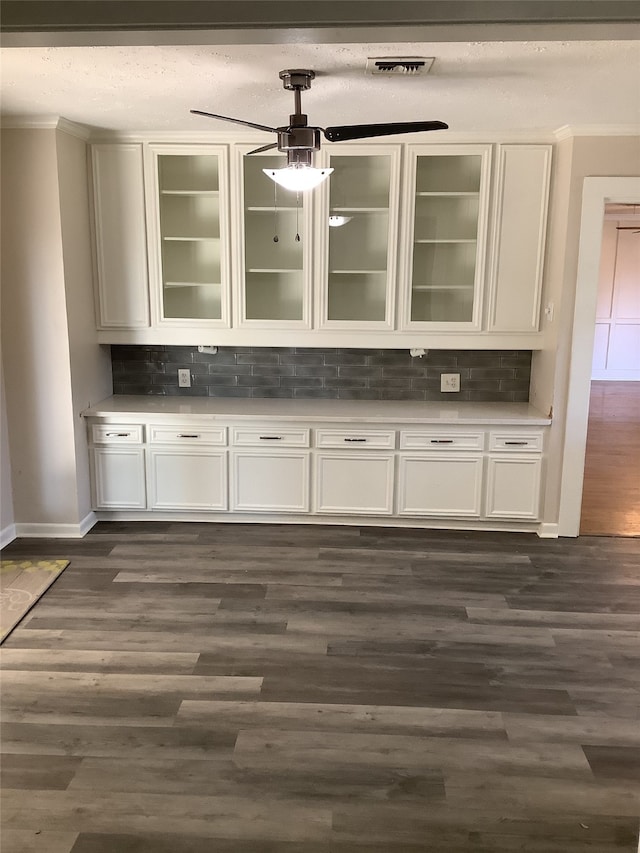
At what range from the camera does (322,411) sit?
14.3 feet

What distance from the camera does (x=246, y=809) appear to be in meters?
2.15

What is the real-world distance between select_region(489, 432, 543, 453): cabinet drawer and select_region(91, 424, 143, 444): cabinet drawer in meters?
2.26

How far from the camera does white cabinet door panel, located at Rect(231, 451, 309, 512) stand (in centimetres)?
433

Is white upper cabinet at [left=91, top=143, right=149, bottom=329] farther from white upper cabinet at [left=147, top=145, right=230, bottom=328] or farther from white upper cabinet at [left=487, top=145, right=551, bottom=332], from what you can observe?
white upper cabinet at [left=487, top=145, right=551, bottom=332]

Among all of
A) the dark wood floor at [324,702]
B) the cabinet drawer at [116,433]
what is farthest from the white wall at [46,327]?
the dark wood floor at [324,702]

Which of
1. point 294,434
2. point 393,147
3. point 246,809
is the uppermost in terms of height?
point 393,147

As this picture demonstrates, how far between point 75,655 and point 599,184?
12.2 feet

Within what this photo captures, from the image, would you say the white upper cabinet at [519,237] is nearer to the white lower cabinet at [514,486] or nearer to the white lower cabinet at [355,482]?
the white lower cabinet at [514,486]

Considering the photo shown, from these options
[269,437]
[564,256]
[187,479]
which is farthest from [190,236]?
[564,256]

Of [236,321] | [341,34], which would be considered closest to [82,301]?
[236,321]

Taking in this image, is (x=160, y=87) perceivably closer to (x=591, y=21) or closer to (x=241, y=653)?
(x=591, y=21)

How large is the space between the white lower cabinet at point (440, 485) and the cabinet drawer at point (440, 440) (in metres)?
0.05

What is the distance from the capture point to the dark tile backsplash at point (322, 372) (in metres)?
4.70

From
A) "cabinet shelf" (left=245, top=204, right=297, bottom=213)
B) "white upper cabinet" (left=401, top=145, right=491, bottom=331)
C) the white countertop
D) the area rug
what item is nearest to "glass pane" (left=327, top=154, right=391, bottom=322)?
"white upper cabinet" (left=401, top=145, right=491, bottom=331)
